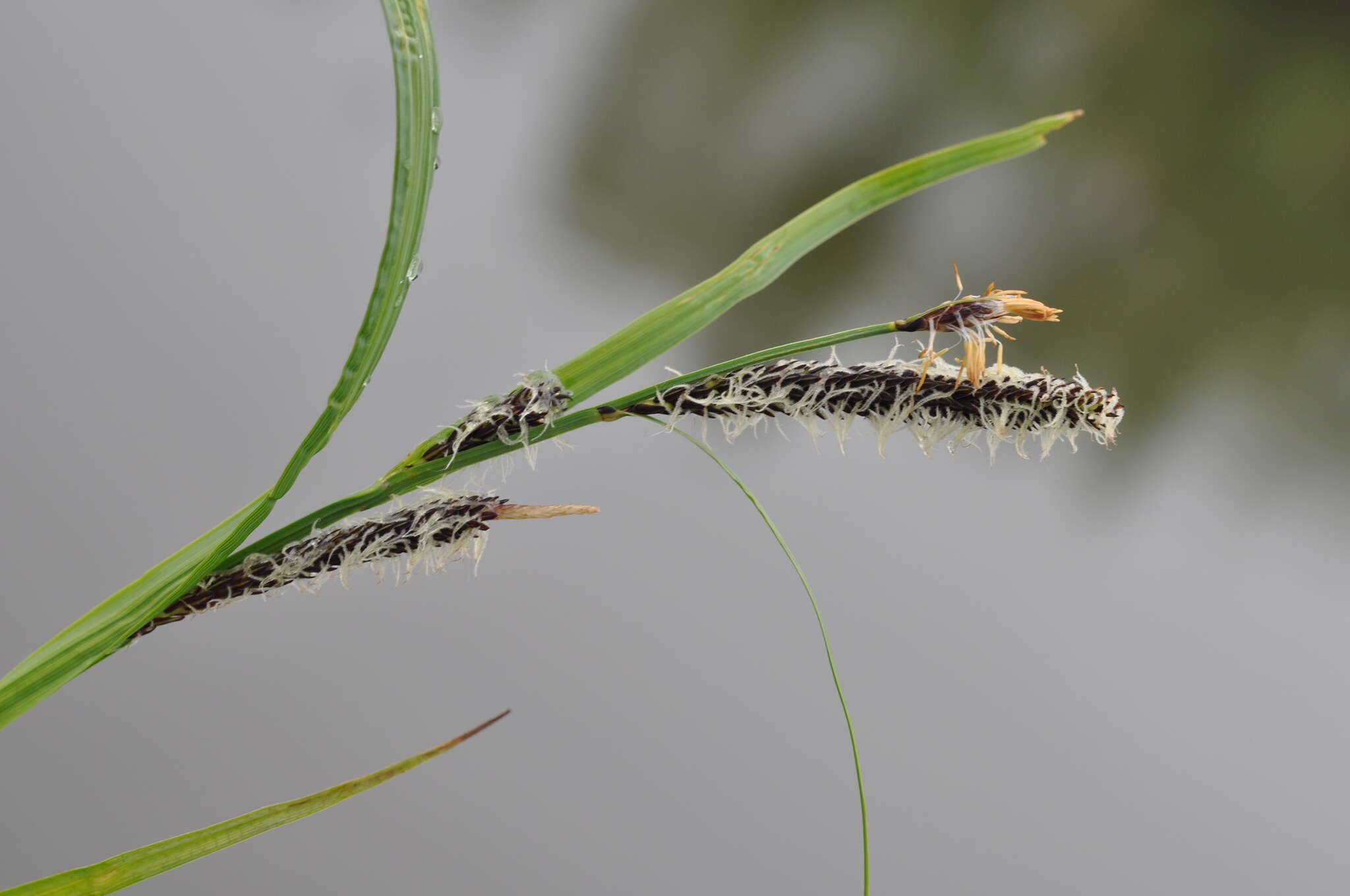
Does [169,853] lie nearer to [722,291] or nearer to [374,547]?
[374,547]

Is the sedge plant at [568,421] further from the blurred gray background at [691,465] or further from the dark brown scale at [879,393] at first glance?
the blurred gray background at [691,465]

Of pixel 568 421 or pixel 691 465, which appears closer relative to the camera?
pixel 568 421

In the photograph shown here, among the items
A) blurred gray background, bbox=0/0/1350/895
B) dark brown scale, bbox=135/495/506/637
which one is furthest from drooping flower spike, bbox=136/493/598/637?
blurred gray background, bbox=0/0/1350/895

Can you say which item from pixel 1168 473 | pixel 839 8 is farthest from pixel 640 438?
pixel 1168 473

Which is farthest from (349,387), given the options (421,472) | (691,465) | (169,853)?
(691,465)

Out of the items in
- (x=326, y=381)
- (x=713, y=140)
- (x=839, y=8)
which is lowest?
(x=326, y=381)

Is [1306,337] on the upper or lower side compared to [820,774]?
upper

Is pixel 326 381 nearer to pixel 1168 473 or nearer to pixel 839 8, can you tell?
pixel 839 8

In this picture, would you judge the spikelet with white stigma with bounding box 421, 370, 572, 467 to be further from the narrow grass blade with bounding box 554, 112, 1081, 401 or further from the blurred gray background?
the blurred gray background
